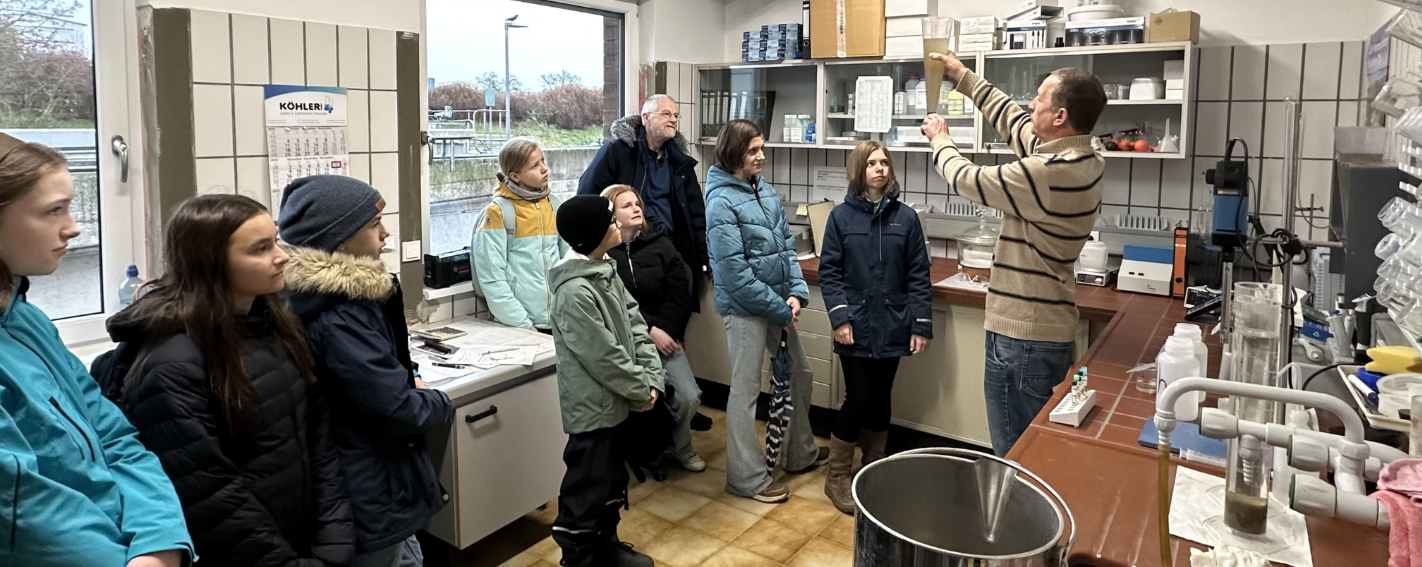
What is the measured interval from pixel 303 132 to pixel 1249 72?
3404mm

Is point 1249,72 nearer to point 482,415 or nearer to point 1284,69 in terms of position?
point 1284,69

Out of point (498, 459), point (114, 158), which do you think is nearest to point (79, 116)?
point (114, 158)

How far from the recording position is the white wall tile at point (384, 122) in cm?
298

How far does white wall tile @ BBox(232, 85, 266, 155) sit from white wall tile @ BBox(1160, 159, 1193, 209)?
3347 millimetres

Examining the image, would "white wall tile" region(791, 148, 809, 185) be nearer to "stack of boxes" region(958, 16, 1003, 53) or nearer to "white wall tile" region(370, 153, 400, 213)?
"stack of boxes" region(958, 16, 1003, 53)

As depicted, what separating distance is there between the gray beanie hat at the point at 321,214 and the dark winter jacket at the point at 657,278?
1.52 m

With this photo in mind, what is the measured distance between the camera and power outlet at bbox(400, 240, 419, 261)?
3.16 m

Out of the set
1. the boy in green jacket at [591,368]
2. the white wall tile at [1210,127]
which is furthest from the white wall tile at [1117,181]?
the boy in green jacket at [591,368]

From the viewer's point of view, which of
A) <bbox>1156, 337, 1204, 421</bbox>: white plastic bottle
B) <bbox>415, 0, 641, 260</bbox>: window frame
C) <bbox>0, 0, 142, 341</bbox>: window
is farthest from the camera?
<bbox>415, 0, 641, 260</bbox>: window frame

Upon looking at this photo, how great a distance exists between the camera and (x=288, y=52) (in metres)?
2.70

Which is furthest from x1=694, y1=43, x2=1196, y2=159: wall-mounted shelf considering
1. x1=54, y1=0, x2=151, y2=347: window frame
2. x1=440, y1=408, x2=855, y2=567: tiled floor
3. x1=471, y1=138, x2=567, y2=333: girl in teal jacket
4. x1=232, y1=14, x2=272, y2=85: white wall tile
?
x1=54, y1=0, x2=151, y2=347: window frame

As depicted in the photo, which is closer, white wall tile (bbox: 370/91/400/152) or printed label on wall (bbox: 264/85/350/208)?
printed label on wall (bbox: 264/85/350/208)

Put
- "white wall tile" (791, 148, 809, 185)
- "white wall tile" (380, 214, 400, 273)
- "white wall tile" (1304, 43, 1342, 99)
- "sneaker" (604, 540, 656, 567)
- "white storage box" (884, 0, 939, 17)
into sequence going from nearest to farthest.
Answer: "sneaker" (604, 540, 656, 567)
"white wall tile" (380, 214, 400, 273)
"white wall tile" (1304, 43, 1342, 99)
"white storage box" (884, 0, 939, 17)
"white wall tile" (791, 148, 809, 185)

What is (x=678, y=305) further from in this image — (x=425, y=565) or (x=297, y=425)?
(x=297, y=425)
